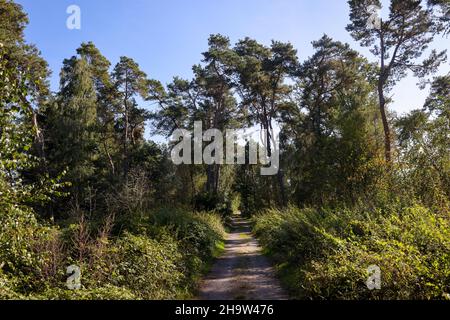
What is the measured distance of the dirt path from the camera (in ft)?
31.2

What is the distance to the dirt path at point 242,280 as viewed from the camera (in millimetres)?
9508

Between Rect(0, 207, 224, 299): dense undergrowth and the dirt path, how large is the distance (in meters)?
0.58

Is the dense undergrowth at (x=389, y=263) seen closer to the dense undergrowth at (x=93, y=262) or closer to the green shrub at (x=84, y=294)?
the dense undergrowth at (x=93, y=262)

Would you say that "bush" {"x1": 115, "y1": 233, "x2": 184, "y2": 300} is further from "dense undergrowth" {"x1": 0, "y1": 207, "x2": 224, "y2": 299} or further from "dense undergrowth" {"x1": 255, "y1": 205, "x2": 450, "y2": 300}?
"dense undergrowth" {"x1": 255, "y1": 205, "x2": 450, "y2": 300}

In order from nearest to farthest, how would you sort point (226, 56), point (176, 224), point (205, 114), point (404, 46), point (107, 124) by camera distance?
point (176, 224)
point (404, 46)
point (226, 56)
point (205, 114)
point (107, 124)

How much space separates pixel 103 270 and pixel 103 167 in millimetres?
31247

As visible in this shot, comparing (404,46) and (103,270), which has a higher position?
(404,46)

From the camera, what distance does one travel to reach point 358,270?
7059mm

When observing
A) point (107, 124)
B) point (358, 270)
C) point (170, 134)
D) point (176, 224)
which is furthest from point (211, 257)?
point (107, 124)

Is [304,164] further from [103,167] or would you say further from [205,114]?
[103,167]

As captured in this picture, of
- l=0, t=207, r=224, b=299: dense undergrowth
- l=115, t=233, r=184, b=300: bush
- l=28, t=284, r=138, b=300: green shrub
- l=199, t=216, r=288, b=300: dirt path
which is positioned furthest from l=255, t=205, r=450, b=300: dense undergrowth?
l=28, t=284, r=138, b=300: green shrub

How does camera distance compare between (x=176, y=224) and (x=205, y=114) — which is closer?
(x=176, y=224)

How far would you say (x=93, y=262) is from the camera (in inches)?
316

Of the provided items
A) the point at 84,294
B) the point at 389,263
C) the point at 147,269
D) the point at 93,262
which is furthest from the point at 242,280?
the point at 84,294
